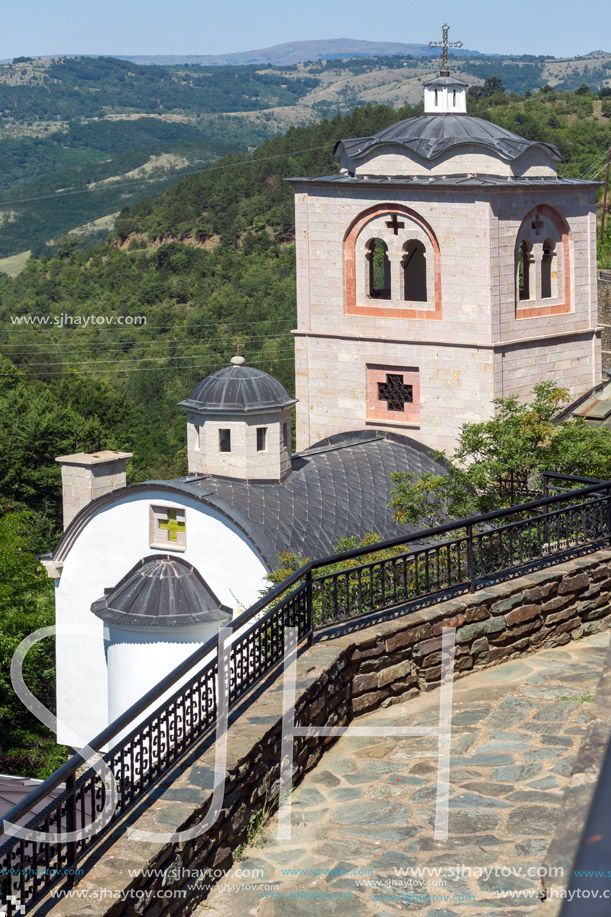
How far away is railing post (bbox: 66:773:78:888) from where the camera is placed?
15.1 ft

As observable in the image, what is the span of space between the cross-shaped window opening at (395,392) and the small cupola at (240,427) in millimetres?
2179

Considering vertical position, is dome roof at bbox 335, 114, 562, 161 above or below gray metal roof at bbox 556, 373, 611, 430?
above

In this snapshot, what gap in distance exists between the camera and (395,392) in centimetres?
1992

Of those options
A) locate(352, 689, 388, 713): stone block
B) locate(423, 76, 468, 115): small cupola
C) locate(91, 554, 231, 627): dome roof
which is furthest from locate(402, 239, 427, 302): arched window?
locate(352, 689, 388, 713): stone block

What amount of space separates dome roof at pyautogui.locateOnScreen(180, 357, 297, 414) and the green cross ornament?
1.81 metres

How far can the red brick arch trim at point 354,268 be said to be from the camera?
19.1m

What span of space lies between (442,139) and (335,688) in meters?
14.1

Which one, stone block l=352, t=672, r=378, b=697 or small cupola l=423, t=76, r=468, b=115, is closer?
stone block l=352, t=672, r=378, b=697

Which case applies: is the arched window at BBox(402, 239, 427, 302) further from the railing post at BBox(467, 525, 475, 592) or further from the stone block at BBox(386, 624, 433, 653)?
the stone block at BBox(386, 624, 433, 653)

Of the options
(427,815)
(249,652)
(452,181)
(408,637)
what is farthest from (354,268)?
(427,815)

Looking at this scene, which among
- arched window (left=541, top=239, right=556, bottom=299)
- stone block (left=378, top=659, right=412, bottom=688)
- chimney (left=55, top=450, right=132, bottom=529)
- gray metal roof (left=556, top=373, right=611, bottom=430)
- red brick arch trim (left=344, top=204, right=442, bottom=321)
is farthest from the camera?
arched window (left=541, top=239, right=556, bottom=299)

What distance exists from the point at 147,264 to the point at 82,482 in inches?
2297

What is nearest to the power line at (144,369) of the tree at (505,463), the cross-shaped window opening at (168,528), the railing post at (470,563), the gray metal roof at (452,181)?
the gray metal roof at (452,181)

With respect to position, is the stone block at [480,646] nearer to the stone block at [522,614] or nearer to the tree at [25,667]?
the stone block at [522,614]
